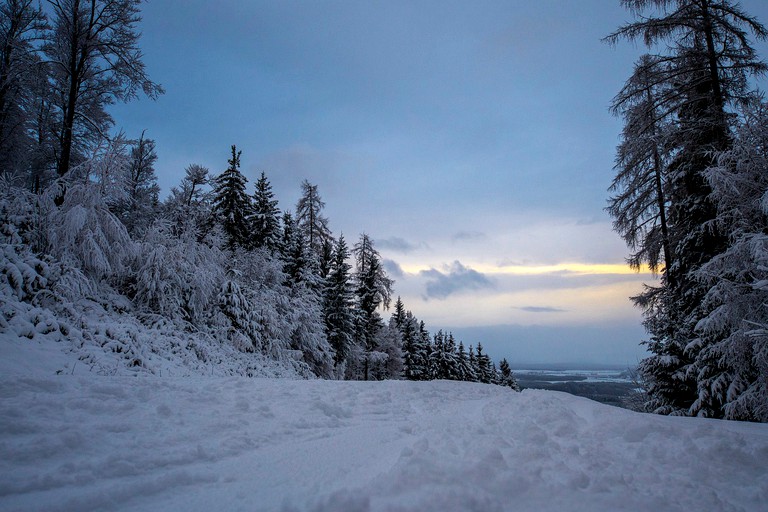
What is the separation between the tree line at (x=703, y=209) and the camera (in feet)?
24.7

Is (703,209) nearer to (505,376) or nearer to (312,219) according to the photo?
(312,219)

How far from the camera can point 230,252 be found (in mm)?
17812

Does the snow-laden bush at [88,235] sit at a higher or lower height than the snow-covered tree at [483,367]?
higher

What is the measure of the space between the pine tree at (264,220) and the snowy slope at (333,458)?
16.6 metres

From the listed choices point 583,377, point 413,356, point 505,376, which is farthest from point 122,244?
point 583,377

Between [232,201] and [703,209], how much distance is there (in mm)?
19798

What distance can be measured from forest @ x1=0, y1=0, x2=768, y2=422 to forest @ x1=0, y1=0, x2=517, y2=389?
2.3 inches

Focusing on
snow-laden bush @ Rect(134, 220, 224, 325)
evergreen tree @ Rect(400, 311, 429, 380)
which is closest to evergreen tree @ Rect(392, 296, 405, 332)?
evergreen tree @ Rect(400, 311, 429, 380)

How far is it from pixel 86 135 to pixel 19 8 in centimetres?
519

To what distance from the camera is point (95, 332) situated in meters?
7.98

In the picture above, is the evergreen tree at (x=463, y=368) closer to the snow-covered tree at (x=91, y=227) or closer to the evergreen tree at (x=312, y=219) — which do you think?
the evergreen tree at (x=312, y=219)

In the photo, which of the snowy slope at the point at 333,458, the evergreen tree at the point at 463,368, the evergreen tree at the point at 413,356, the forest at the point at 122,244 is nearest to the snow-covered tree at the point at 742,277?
the snowy slope at the point at 333,458

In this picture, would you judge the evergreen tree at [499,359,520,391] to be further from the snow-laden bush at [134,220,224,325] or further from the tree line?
the snow-laden bush at [134,220,224,325]

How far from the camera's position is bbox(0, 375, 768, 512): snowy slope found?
2.59 metres
